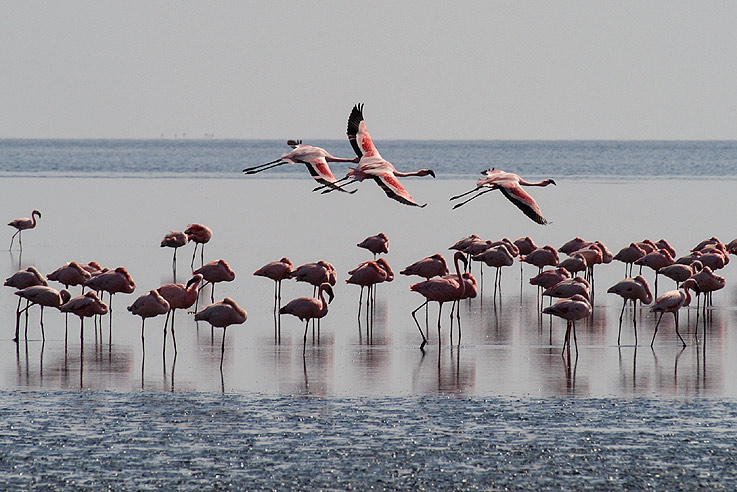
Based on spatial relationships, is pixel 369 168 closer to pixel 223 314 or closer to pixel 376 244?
pixel 223 314

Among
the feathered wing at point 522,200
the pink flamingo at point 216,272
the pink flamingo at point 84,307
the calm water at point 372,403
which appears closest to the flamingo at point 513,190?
the feathered wing at point 522,200

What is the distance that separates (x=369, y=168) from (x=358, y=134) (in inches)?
76.3

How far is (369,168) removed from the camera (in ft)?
41.5

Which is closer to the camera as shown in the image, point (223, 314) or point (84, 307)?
point (223, 314)

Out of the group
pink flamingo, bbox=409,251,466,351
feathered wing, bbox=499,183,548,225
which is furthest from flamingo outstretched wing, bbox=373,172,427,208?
pink flamingo, bbox=409,251,466,351

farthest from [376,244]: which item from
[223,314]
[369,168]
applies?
[223,314]

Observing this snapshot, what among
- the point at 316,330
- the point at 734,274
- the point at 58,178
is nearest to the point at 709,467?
the point at 316,330

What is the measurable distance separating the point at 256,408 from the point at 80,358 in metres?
2.93

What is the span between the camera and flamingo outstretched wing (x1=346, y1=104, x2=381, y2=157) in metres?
14.3

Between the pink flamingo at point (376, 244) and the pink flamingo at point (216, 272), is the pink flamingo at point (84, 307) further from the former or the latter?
the pink flamingo at point (376, 244)

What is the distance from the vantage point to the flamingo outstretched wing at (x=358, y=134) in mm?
14336

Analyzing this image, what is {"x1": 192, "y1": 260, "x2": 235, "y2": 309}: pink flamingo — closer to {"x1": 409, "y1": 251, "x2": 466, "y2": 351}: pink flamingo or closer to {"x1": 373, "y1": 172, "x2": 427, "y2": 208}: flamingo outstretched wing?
{"x1": 409, "y1": 251, "x2": 466, "y2": 351}: pink flamingo

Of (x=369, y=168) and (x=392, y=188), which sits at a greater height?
(x=369, y=168)

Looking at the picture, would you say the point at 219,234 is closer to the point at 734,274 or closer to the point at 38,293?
the point at 734,274
